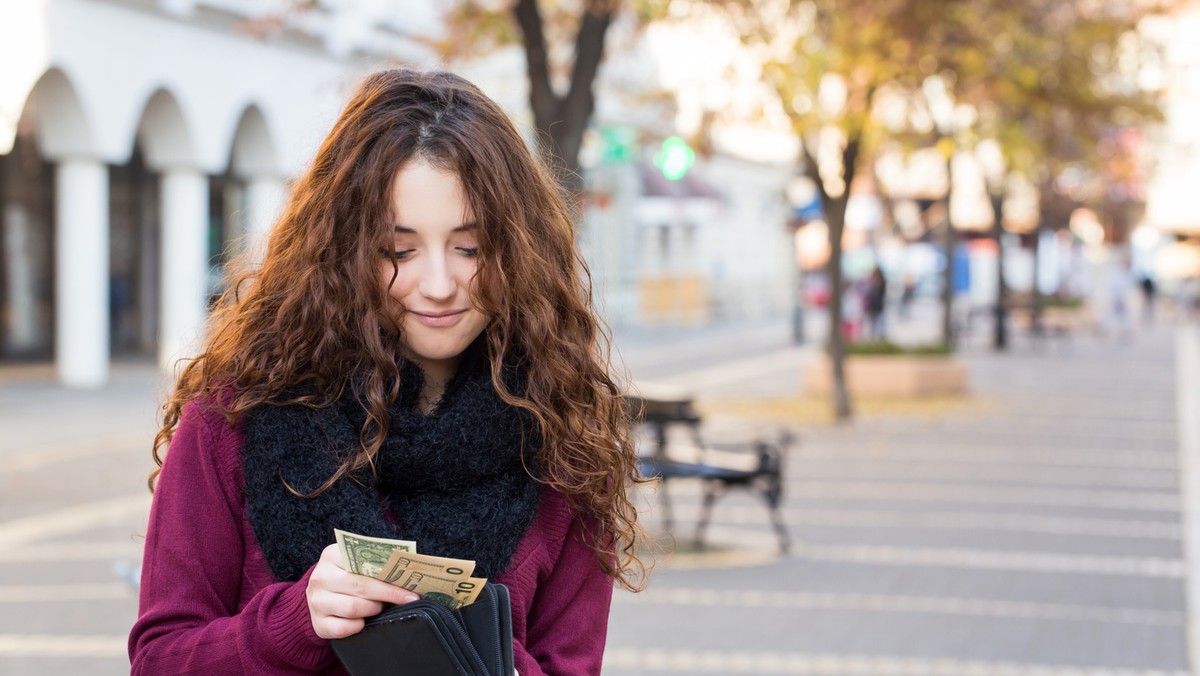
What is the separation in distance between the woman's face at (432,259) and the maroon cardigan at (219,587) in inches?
11.0

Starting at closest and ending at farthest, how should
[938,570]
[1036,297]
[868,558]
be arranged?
1. [938,570]
2. [868,558]
3. [1036,297]

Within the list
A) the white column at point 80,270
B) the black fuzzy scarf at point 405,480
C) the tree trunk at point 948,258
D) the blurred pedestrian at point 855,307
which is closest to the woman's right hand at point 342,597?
the black fuzzy scarf at point 405,480

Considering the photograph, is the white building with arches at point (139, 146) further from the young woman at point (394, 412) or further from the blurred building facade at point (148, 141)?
the young woman at point (394, 412)

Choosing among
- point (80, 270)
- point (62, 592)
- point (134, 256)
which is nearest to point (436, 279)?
point (62, 592)

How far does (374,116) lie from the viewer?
2213 millimetres

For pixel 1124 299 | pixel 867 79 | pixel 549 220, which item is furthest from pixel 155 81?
pixel 1124 299

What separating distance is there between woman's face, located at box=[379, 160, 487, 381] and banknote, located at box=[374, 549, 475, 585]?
1.36 feet

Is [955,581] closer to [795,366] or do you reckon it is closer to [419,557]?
[419,557]

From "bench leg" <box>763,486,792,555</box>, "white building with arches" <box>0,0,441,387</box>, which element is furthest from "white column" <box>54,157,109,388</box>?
"bench leg" <box>763,486,792,555</box>

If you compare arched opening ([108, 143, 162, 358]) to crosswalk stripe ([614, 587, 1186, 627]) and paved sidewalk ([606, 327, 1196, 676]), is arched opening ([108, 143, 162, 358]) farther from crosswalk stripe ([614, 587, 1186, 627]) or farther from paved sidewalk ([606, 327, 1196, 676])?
crosswalk stripe ([614, 587, 1186, 627])

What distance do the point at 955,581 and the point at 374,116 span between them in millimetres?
7007

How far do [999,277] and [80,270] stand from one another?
18.6 meters

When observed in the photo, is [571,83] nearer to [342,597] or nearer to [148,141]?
[342,597]

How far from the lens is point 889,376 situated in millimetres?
20625
